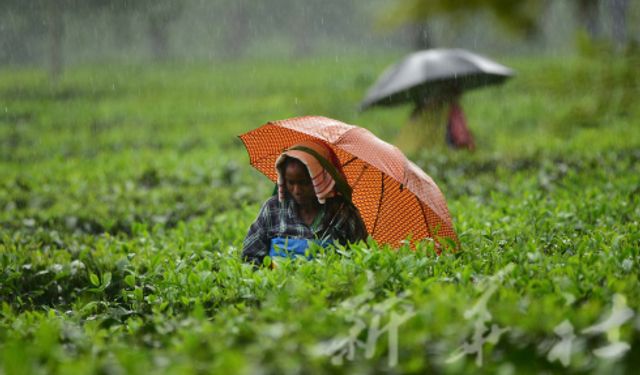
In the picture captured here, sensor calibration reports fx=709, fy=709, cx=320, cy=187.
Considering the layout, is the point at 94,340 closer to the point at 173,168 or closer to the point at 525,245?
the point at 525,245

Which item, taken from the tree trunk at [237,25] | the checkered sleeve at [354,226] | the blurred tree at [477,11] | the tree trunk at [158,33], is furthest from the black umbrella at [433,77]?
the tree trunk at [158,33]

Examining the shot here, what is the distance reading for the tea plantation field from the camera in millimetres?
2824

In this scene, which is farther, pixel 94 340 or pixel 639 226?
pixel 639 226

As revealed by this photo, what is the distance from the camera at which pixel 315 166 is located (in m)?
4.56

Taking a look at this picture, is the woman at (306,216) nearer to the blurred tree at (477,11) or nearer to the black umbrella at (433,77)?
the blurred tree at (477,11)

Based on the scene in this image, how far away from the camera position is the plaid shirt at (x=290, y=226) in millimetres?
4812

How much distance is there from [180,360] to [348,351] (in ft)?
2.19

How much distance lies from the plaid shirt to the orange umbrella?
0.38 metres

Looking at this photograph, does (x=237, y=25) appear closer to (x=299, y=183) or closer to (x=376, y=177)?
(x=376, y=177)

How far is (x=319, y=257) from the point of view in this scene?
448 centimetres

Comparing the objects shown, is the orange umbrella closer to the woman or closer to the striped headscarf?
the striped headscarf

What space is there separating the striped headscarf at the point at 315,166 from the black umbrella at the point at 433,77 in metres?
5.15

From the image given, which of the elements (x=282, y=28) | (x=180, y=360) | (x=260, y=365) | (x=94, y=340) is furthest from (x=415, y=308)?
(x=282, y=28)

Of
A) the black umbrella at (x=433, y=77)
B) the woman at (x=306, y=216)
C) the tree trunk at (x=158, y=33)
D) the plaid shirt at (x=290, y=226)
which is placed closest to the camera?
the woman at (x=306, y=216)
